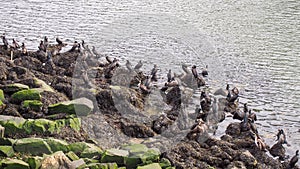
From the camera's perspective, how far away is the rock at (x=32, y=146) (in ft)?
40.0

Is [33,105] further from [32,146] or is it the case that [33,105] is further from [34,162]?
[34,162]

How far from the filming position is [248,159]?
14156mm

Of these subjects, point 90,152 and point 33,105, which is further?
point 33,105

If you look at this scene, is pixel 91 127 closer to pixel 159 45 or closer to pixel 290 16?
pixel 159 45

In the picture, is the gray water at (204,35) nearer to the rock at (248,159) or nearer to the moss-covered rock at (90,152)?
the rock at (248,159)

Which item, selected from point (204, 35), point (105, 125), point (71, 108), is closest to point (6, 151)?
point (71, 108)

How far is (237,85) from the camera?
23.1 m

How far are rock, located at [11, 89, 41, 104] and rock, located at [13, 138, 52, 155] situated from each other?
4246mm

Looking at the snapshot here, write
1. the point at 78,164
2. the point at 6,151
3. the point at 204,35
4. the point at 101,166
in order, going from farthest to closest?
the point at 204,35 < the point at 6,151 < the point at 101,166 < the point at 78,164

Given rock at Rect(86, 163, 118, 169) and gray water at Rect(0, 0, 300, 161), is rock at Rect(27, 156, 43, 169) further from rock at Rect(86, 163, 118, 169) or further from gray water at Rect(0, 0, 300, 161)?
gray water at Rect(0, 0, 300, 161)

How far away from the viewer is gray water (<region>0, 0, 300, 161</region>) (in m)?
22.1

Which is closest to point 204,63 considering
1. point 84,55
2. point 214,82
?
point 214,82

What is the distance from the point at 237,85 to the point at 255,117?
15.1ft

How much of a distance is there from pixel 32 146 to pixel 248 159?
261 inches
